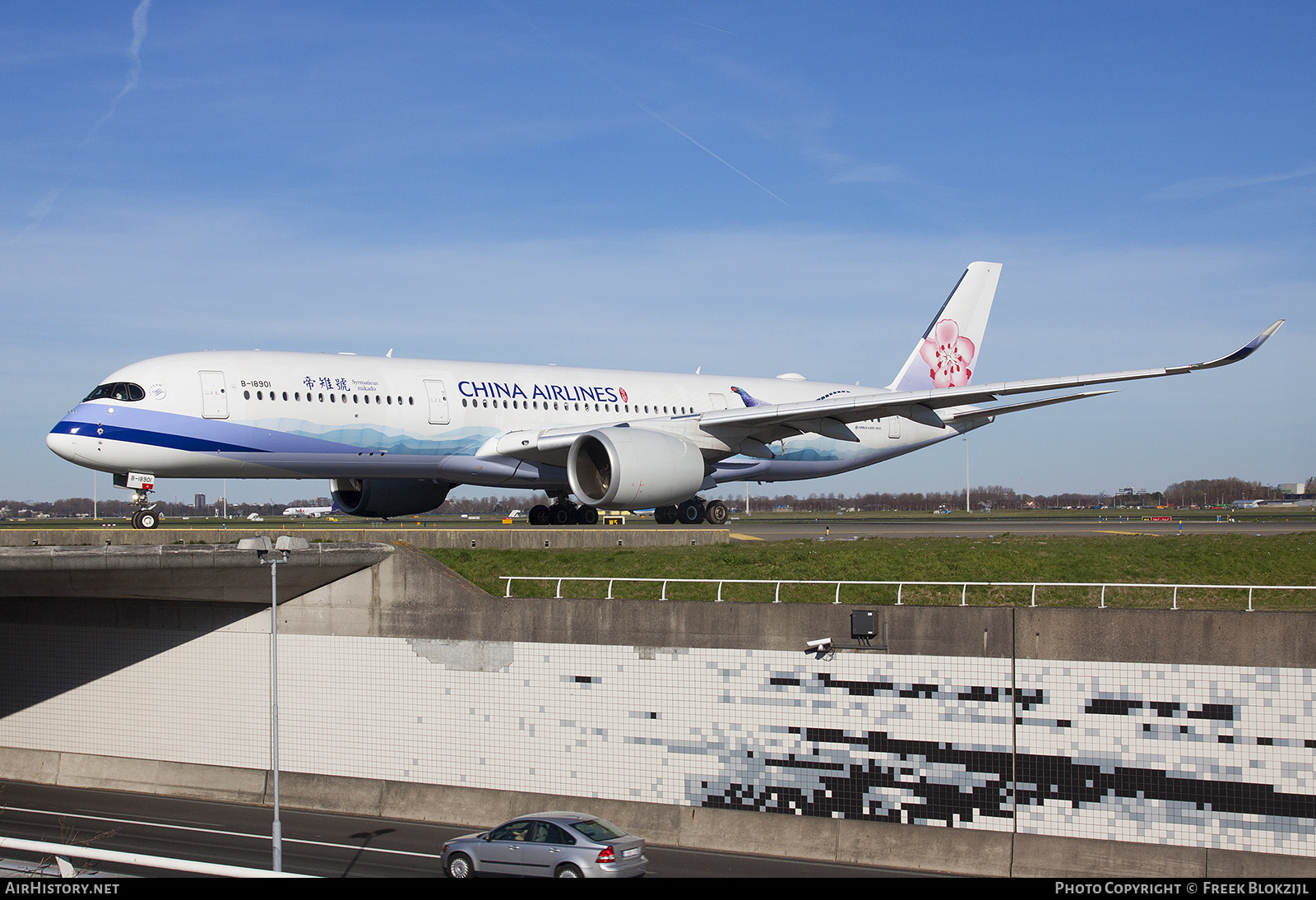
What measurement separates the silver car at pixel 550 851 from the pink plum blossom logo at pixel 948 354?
29323mm

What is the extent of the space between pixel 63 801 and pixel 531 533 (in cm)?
1118

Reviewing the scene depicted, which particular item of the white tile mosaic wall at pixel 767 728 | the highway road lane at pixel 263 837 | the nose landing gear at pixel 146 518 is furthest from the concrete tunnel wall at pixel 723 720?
the nose landing gear at pixel 146 518

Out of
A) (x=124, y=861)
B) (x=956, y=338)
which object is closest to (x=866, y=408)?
(x=956, y=338)

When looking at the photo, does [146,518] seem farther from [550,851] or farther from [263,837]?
[550,851]

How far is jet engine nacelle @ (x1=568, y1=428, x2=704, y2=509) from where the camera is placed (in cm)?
2747

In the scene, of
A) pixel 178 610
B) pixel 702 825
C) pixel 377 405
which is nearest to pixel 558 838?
pixel 702 825

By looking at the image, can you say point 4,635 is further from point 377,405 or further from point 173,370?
point 377,405

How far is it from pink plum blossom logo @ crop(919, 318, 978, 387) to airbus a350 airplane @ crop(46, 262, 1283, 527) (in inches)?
246

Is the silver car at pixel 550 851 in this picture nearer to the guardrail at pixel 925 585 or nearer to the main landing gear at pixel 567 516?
the guardrail at pixel 925 585

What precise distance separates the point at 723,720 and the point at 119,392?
16760mm

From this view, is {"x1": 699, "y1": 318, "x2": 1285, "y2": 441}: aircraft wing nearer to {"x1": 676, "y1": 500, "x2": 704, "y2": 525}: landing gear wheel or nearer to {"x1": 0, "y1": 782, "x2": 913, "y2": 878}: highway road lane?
{"x1": 676, "y1": 500, "x2": 704, "y2": 525}: landing gear wheel

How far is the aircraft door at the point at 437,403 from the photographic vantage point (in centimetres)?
2959

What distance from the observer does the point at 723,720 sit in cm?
1931

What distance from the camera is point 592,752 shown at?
20125 millimetres
